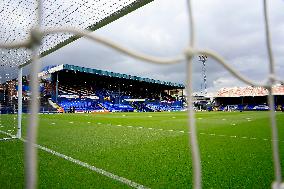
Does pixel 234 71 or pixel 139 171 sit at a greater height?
pixel 234 71

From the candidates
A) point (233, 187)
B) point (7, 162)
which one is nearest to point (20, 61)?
point (7, 162)

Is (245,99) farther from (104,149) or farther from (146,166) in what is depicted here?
(146,166)

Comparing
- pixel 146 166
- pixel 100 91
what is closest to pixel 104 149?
pixel 146 166

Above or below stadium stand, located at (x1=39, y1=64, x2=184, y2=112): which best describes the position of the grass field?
below

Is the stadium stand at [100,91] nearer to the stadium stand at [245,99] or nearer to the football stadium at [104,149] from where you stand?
the stadium stand at [245,99]

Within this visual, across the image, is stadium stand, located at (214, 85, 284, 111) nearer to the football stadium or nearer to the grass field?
the grass field

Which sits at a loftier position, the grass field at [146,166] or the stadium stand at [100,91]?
the stadium stand at [100,91]

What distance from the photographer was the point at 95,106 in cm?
3644

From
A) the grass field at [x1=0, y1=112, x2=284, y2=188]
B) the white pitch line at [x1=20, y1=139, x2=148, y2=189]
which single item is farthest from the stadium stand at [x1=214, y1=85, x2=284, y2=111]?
the white pitch line at [x1=20, y1=139, x2=148, y2=189]

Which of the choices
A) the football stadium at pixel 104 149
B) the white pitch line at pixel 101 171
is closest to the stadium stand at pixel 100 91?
the football stadium at pixel 104 149

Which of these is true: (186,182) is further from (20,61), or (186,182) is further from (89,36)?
(20,61)

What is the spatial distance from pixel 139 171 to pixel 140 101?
42.0 meters

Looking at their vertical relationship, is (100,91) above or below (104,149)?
above

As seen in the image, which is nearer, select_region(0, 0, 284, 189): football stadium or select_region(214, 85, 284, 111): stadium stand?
select_region(0, 0, 284, 189): football stadium
